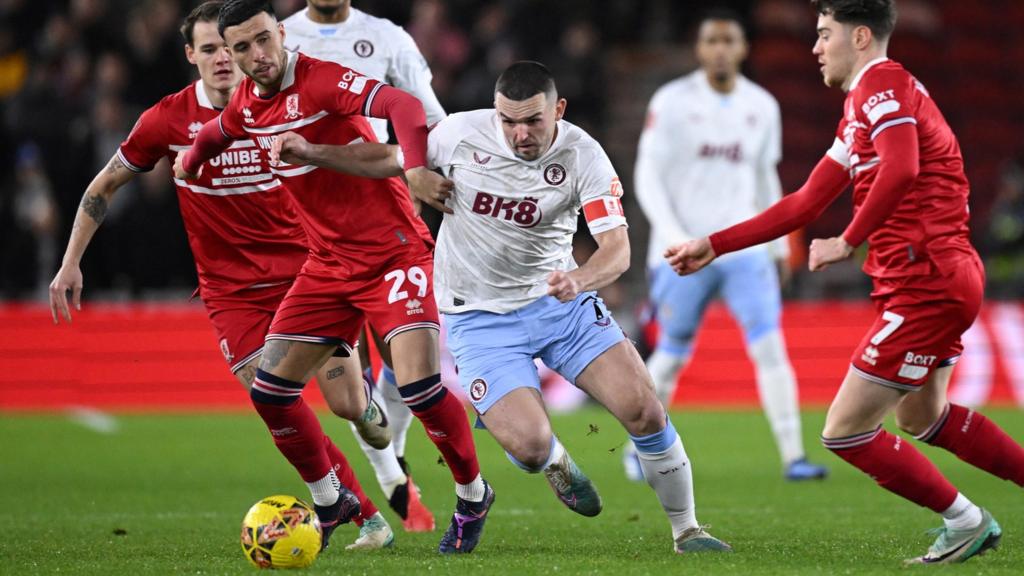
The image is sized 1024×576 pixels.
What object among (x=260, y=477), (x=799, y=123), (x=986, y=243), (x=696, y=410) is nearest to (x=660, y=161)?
(x=260, y=477)

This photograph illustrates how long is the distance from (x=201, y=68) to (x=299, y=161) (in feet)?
4.23

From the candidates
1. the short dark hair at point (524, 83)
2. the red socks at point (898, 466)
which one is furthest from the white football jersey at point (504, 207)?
the red socks at point (898, 466)

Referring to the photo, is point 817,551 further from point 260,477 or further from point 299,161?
point 260,477

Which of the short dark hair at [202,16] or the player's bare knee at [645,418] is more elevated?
the short dark hair at [202,16]

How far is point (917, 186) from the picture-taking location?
236 inches

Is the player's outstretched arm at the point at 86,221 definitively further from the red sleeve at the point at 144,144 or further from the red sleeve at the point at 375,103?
the red sleeve at the point at 375,103

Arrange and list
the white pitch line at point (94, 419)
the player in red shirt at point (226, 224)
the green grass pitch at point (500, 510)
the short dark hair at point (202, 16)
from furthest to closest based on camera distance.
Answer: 1. the white pitch line at point (94, 419)
2. the short dark hair at point (202, 16)
3. the player in red shirt at point (226, 224)
4. the green grass pitch at point (500, 510)

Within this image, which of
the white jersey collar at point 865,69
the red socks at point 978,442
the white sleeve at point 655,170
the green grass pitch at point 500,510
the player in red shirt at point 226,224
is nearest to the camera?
the white jersey collar at point 865,69

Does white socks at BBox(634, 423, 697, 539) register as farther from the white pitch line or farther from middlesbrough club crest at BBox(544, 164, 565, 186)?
the white pitch line

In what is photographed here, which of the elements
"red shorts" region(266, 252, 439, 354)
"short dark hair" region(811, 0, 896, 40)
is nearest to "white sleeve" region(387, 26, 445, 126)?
"red shorts" region(266, 252, 439, 354)

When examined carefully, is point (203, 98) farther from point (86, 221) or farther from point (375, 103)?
point (375, 103)

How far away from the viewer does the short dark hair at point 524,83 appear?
619 cm

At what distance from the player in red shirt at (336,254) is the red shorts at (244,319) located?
0.69 meters

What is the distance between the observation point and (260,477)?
408 inches
